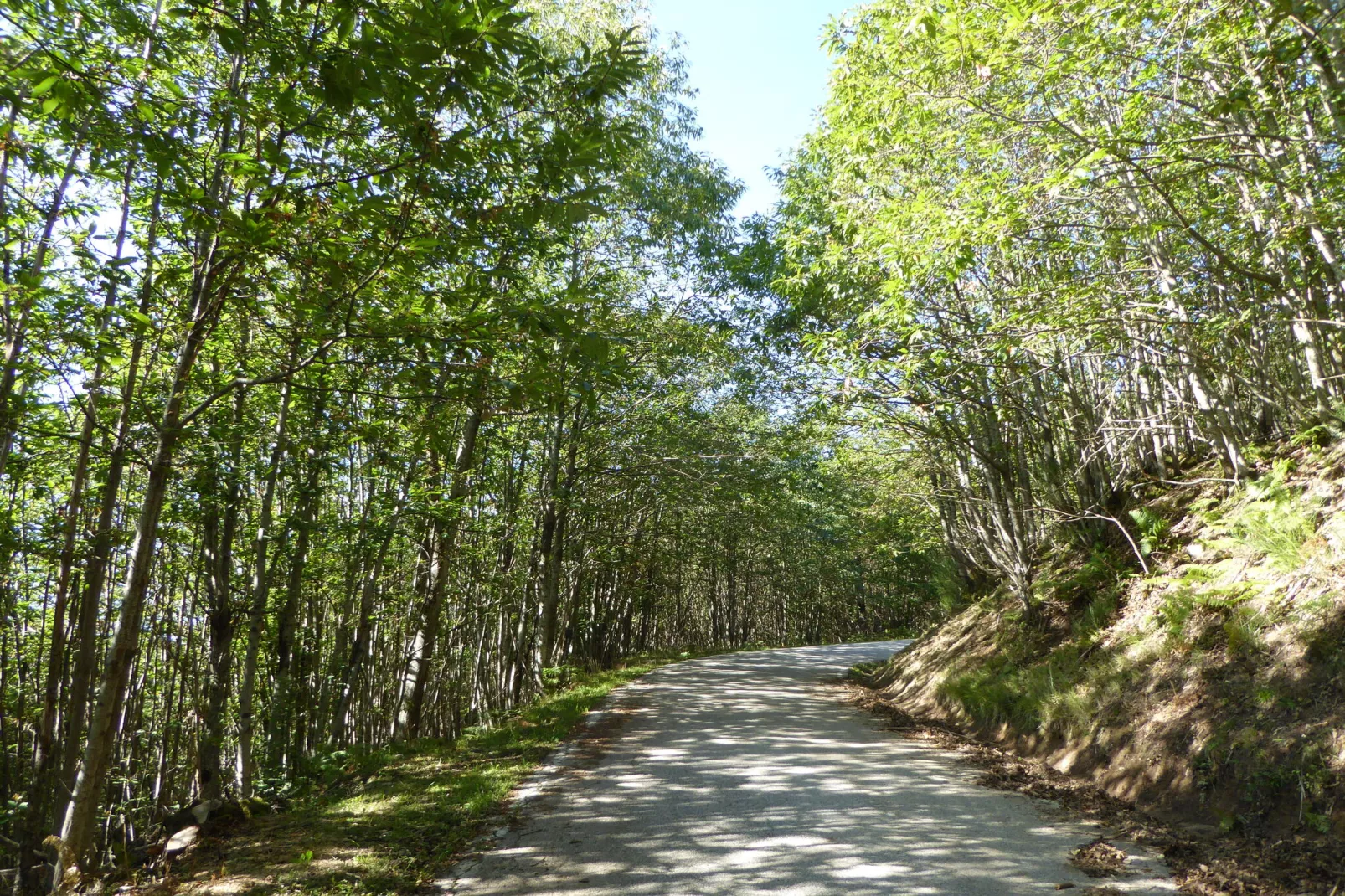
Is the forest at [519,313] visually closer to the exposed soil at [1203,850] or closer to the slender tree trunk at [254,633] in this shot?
the slender tree trunk at [254,633]

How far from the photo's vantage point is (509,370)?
18.9 feet

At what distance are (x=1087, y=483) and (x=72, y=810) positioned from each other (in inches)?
411

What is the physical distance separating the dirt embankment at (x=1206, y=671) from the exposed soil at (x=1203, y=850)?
37 mm

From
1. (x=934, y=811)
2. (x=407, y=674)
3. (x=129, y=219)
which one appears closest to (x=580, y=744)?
(x=407, y=674)

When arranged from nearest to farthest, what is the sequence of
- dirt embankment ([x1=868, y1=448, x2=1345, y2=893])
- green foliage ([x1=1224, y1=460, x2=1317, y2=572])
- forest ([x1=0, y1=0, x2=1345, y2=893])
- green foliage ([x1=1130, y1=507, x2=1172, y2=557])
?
forest ([x1=0, y1=0, x2=1345, y2=893]) → dirt embankment ([x1=868, y1=448, x2=1345, y2=893]) → green foliage ([x1=1224, y1=460, x2=1317, y2=572]) → green foliage ([x1=1130, y1=507, x2=1172, y2=557])

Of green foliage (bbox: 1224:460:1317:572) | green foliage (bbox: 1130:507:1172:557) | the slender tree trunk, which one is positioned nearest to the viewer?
green foliage (bbox: 1224:460:1317:572)

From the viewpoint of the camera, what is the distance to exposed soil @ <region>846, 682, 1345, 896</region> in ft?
12.3

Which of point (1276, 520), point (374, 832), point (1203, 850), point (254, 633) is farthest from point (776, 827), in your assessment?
point (254, 633)

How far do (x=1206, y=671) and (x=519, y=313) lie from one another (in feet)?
18.5

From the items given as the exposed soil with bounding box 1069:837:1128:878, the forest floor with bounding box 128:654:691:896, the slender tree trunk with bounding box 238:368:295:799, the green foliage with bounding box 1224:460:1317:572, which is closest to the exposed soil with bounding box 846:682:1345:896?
the exposed soil with bounding box 1069:837:1128:878

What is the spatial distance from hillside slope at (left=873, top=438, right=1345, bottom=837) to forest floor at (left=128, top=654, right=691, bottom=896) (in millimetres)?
4758

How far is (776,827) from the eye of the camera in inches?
200

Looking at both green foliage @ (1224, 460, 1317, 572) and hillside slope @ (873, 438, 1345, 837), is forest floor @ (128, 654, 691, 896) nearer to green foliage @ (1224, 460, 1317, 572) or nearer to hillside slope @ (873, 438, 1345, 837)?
hillside slope @ (873, 438, 1345, 837)

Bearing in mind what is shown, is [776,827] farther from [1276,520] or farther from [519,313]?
[1276,520]
